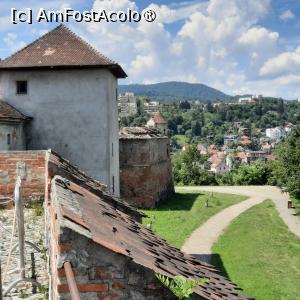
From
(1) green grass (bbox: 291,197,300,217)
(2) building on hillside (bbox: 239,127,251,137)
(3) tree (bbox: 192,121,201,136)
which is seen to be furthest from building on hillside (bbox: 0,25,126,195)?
(2) building on hillside (bbox: 239,127,251,137)

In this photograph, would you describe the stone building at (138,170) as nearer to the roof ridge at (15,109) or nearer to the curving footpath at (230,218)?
the curving footpath at (230,218)

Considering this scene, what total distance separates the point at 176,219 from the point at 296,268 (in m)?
9.81

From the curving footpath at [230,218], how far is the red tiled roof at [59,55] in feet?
28.8

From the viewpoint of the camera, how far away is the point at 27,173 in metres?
10.6

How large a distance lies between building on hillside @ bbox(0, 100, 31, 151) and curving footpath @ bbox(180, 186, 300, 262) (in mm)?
8422

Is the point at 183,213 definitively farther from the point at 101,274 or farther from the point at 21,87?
the point at 101,274

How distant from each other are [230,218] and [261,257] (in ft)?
30.5

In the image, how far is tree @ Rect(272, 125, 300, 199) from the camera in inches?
1265

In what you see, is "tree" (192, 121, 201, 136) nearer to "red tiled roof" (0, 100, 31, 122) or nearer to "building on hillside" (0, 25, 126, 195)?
"building on hillside" (0, 25, 126, 195)

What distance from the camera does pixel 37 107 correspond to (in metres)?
22.2

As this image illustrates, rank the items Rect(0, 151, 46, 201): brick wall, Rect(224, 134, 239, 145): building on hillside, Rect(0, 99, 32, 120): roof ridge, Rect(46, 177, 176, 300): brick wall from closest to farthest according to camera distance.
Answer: Rect(46, 177, 176, 300): brick wall, Rect(0, 151, 46, 201): brick wall, Rect(0, 99, 32, 120): roof ridge, Rect(224, 134, 239, 145): building on hillside

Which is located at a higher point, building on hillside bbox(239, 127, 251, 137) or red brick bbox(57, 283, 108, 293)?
red brick bbox(57, 283, 108, 293)

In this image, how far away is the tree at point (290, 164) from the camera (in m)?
32.1

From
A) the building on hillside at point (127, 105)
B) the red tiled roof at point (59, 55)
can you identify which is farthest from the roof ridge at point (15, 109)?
the building on hillside at point (127, 105)
